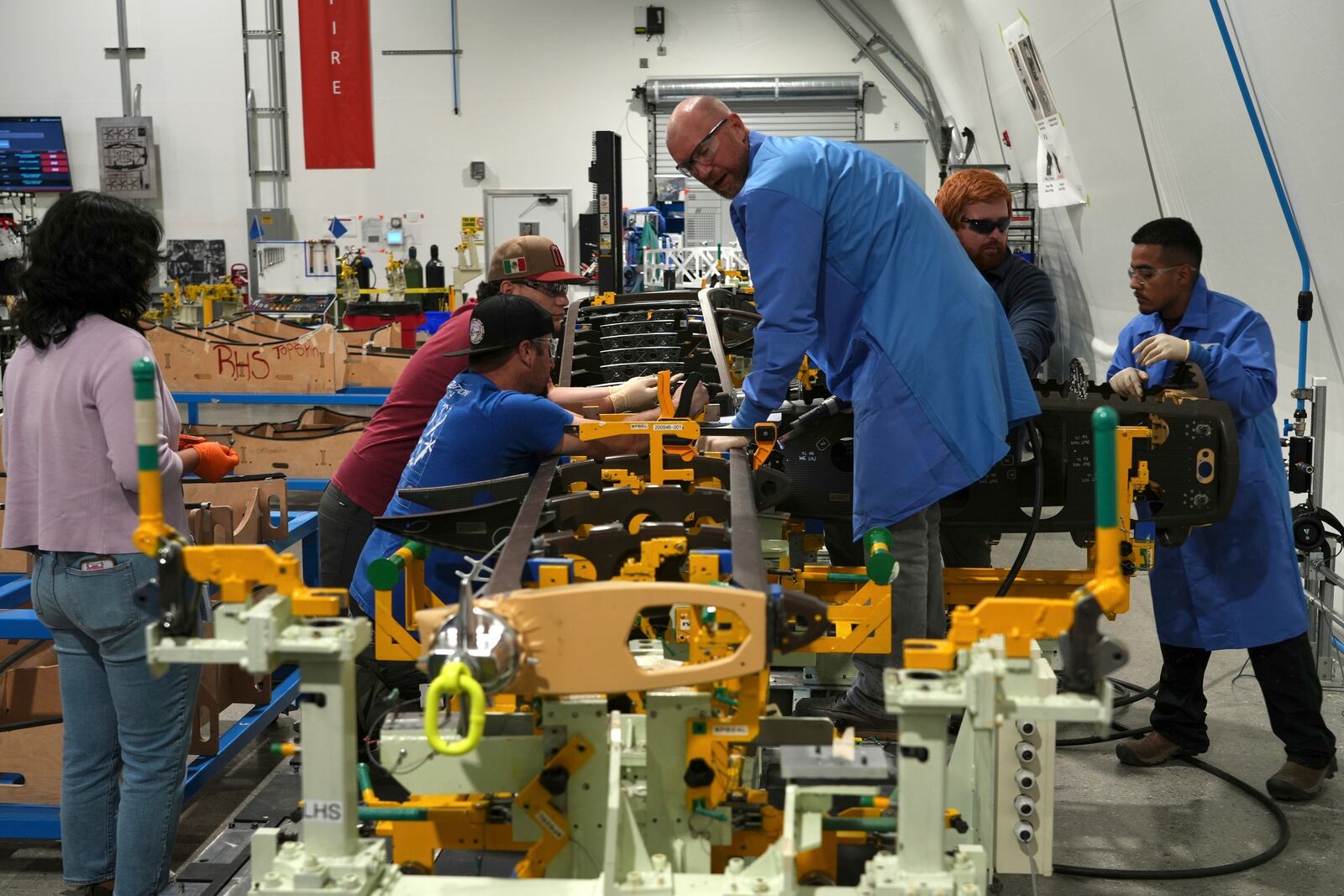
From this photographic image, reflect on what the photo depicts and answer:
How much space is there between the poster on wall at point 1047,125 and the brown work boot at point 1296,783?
4.29 metres

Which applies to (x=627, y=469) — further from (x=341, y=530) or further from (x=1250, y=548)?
(x=1250, y=548)

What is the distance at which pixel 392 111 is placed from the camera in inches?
535

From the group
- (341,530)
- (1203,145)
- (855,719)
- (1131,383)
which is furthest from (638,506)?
(1203,145)

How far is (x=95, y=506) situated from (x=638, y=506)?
3.58 feet

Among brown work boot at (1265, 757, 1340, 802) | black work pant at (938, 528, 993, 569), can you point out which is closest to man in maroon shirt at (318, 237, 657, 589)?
black work pant at (938, 528, 993, 569)

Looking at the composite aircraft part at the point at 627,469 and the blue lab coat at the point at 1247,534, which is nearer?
the composite aircraft part at the point at 627,469

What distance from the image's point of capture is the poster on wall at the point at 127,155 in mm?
13484

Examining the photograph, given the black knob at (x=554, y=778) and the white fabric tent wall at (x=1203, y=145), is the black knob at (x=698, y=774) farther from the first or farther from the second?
the white fabric tent wall at (x=1203, y=145)

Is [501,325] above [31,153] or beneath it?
beneath

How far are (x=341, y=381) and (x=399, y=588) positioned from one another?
11.7 ft

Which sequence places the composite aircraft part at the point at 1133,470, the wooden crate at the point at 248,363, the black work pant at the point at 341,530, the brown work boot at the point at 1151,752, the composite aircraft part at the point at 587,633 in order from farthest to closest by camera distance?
the wooden crate at the point at 248,363
the brown work boot at the point at 1151,752
the black work pant at the point at 341,530
the composite aircraft part at the point at 1133,470
the composite aircraft part at the point at 587,633

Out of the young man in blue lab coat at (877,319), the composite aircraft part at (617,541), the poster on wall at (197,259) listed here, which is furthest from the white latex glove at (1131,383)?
the poster on wall at (197,259)

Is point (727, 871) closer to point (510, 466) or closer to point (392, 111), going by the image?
point (510, 466)

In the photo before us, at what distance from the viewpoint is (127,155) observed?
44.4 feet
